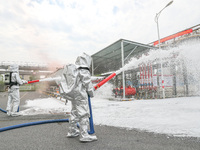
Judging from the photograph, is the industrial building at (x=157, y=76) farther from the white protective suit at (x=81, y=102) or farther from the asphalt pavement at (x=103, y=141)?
the white protective suit at (x=81, y=102)

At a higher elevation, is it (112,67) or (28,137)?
(112,67)

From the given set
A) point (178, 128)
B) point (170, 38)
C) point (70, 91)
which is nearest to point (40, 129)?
point (70, 91)

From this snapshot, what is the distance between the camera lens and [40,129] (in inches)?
134

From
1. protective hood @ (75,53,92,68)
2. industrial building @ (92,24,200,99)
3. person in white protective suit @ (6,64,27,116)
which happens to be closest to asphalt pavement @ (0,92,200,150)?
protective hood @ (75,53,92,68)

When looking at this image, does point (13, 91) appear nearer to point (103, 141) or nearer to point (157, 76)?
point (103, 141)

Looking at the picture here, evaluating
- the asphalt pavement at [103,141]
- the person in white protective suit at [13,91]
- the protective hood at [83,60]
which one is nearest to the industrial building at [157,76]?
the person in white protective suit at [13,91]

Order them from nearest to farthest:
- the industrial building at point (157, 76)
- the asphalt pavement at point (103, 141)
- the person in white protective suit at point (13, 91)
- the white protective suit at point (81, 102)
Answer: the asphalt pavement at point (103, 141) → the white protective suit at point (81, 102) → the person in white protective suit at point (13, 91) → the industrial building at point (157, 76)

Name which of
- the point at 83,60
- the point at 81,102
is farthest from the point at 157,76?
the point at 81,102

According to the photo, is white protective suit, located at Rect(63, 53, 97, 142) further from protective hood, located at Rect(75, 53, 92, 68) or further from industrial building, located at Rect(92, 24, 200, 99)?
industrial building, located at Rect(92, 24, 200, 99)

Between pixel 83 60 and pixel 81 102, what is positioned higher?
pixel 83 60

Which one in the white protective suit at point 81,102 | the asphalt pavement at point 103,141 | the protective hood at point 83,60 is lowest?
the asphalt pavement at point 103,141

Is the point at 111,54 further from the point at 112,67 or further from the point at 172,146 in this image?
the point at 172,146

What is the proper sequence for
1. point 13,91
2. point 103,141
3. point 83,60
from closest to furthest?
point 103,141, point 83,60, point 13,91

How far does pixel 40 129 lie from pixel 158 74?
10843 millimetres
